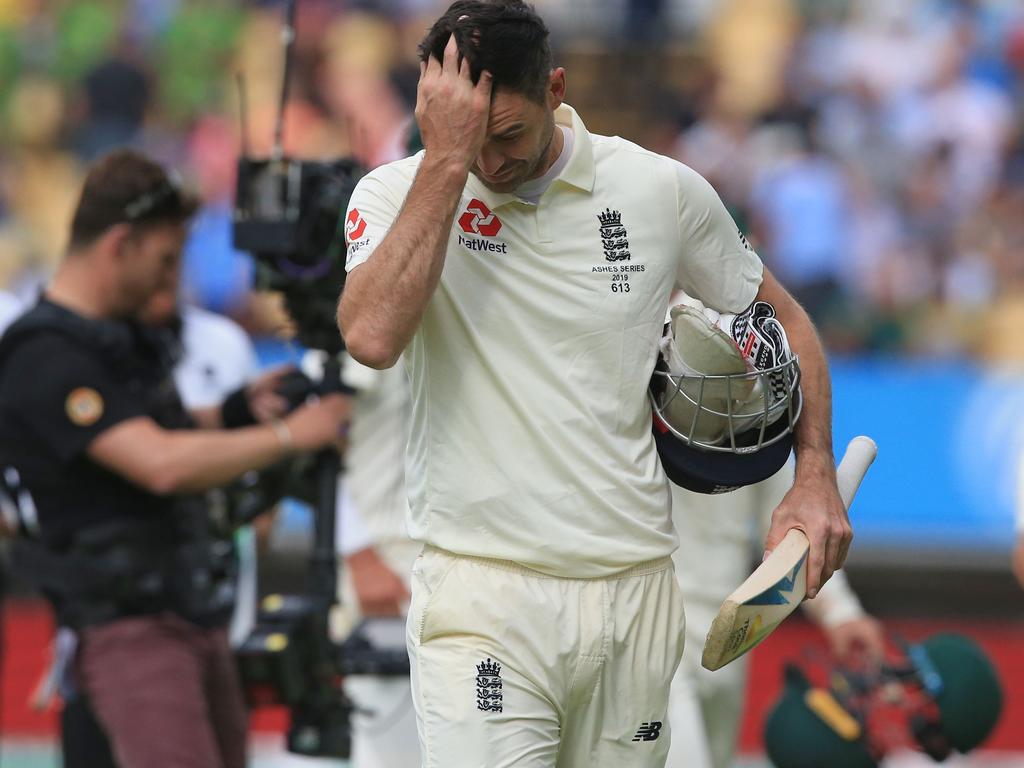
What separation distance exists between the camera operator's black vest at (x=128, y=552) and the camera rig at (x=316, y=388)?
237 millimetres

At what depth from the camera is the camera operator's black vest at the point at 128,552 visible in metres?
5.07

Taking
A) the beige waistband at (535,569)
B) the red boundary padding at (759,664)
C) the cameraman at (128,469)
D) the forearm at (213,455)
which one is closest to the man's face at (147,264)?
the cameraman at (128,469)

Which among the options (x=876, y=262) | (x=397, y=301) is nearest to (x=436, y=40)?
(x=397, y=301)

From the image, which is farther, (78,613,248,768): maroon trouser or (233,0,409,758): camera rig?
(233,0,409,758): camera rig

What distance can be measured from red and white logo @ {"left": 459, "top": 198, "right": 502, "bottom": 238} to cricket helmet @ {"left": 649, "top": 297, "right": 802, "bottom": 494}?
16.9 inches

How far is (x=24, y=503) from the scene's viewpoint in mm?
5305

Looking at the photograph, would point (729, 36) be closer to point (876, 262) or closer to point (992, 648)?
point (876, 262)

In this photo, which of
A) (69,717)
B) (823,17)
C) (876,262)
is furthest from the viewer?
(823,17)

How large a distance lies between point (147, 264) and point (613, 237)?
80.8 inches

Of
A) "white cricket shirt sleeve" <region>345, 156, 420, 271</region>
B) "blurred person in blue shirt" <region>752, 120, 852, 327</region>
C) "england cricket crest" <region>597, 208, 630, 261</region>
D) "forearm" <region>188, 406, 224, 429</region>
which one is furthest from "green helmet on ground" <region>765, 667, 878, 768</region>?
"blurred person in blue shirt" <region>752, 120, 852, 327</region>

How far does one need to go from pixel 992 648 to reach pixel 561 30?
6.82 meters

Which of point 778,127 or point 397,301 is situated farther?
point 778,127

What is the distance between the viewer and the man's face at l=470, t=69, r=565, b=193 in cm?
352

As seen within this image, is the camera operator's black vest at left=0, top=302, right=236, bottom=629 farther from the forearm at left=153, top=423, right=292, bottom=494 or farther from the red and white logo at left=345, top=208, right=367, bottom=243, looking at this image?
the red and white logo at left=345, top=208, right=367, bottom=243
